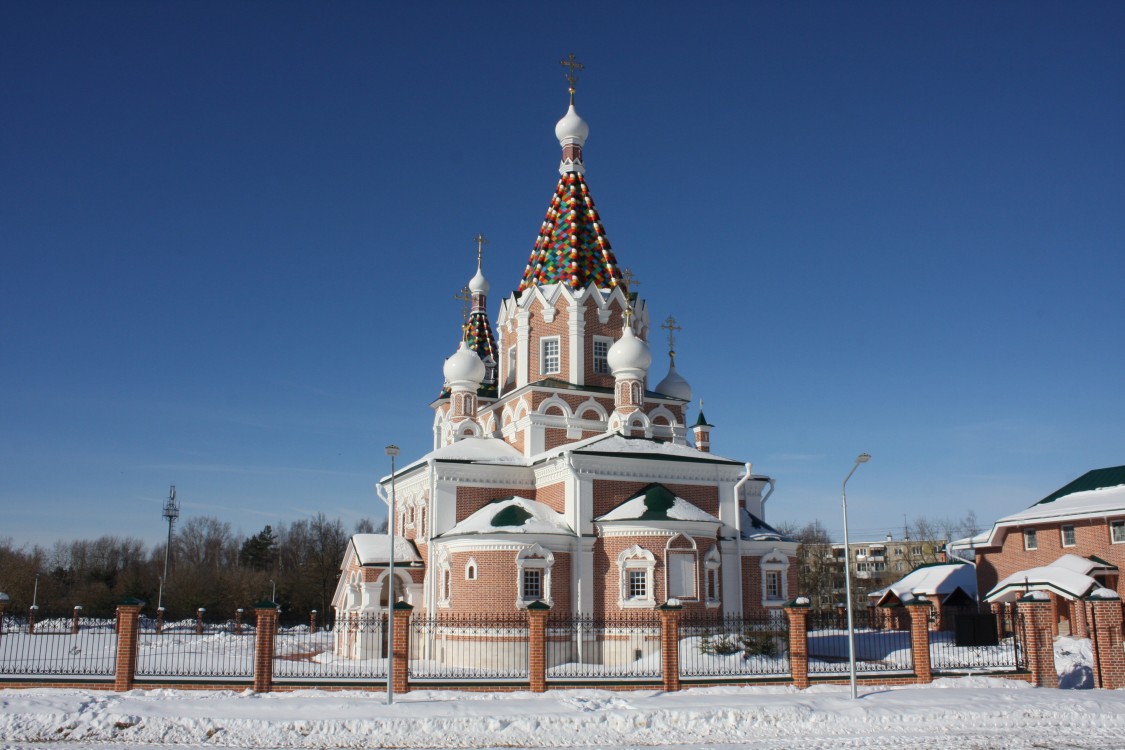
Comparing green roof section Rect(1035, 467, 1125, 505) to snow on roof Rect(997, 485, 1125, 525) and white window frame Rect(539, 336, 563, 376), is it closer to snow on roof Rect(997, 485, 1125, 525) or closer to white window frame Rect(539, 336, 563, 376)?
snow on roof Rect(997, 485, 1125, 525)

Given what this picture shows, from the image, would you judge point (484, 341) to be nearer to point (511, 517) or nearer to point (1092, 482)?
point (511, 517)

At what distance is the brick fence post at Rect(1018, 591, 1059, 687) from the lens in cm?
1648

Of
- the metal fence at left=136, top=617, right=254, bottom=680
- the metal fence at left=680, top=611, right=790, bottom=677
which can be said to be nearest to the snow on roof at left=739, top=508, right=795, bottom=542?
the metal fence at left=680, top=611, right=790, bottom=677

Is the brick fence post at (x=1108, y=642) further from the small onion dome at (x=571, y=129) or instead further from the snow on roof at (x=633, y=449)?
the small onion dome at (x=571, y=129)

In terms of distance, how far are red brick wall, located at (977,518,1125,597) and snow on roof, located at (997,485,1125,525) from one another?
1.04 feet

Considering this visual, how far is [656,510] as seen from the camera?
22.1 metres

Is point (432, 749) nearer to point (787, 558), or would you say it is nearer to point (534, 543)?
point (534, 543)

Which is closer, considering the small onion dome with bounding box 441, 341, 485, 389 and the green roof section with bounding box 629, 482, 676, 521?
the green roof section with bounding box 629, 482, 676, 521

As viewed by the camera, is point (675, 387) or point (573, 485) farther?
point (675, 387)

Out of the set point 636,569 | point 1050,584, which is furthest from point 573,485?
point 1050,584

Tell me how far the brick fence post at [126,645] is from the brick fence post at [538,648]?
6.20 meters

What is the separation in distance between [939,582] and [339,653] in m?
19.3

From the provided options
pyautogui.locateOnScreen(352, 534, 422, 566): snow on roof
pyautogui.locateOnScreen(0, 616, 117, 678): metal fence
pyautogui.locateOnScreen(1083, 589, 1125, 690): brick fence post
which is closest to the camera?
pyautogui.locateOnScreen(0, 616, 117, 678): metal fence

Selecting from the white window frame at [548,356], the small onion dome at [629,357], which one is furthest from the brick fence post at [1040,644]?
the white window frame at [548,356]
